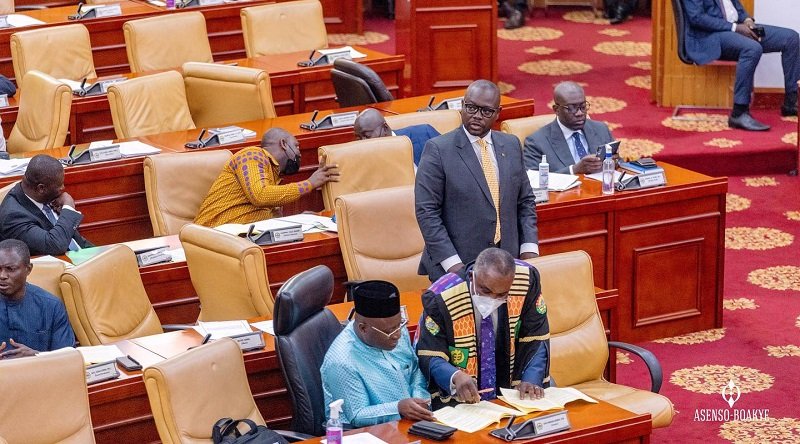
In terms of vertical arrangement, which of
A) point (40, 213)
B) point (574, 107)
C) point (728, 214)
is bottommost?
point (728, 214)

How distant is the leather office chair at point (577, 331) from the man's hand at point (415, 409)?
1008 mm

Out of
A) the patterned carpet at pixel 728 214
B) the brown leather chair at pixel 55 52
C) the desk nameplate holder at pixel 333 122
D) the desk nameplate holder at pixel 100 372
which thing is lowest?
the patterned carpet at pixel 728 214

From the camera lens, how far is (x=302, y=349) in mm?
4859

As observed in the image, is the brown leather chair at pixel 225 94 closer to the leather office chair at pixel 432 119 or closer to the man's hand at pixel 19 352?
the leather office chair at pixel 432 119

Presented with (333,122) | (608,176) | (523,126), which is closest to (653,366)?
(608,176)

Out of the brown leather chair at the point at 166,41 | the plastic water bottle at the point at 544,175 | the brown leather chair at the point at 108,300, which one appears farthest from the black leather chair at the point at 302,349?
the brown leather chair at the point at 166,41

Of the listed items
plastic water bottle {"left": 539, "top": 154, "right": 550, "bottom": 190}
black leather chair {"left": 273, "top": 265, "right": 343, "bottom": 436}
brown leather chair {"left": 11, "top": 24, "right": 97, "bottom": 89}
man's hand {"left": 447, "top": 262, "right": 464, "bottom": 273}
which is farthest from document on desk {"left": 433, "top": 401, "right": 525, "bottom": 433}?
brown leather chair {"left": 11, "top": 24, "right": 97, "bottom": 89}

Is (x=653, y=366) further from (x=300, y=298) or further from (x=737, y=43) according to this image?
(x=737, y=43)

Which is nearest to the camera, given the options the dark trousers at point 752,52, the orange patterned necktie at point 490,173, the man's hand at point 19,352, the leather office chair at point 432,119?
the man's hand at point 19,352

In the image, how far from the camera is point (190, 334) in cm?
537

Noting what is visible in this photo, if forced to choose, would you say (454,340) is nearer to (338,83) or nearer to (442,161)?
(442,161)

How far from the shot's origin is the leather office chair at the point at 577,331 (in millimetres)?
5414

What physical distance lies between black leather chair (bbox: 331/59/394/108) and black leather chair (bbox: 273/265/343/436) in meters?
3.44

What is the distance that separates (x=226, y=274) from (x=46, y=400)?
132 centimetres
